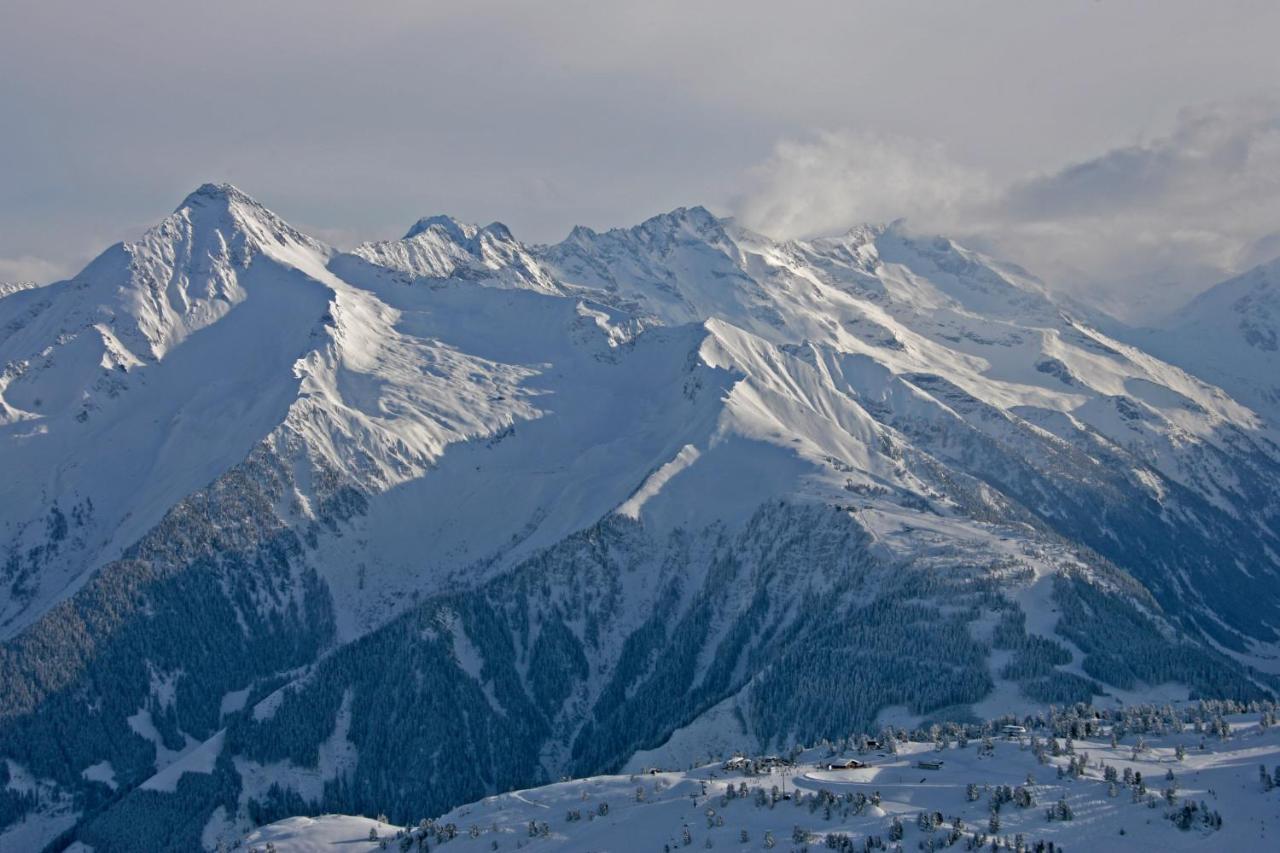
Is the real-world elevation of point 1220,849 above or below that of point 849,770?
below

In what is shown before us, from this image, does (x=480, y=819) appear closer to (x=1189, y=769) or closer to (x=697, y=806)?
(x=697, y=806)

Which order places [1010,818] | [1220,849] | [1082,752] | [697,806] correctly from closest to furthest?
[1220,849] < [1010,818] < [697,806] < [1082,752]

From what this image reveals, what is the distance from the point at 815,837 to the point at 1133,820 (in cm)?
3458

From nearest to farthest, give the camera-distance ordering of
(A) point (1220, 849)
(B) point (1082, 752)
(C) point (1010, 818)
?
(A) point (1220, 849) → (C) point (1010, 818) → (B) point (1082, 752)

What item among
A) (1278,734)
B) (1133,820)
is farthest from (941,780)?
(1278,734)

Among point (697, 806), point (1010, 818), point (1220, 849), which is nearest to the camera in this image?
point (1220, 849)

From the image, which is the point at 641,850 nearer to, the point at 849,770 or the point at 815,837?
the point at 815,837

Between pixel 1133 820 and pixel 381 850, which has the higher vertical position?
pixel 381 850

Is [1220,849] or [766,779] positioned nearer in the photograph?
[1220,849]

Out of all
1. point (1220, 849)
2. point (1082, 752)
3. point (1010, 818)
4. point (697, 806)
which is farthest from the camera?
point (1082, 752)

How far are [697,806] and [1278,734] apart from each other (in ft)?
267

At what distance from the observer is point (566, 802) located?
196 metres

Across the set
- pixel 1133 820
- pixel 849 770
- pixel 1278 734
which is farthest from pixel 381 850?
pixel 1278 734

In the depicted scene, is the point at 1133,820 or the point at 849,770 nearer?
the point at 1133,820
